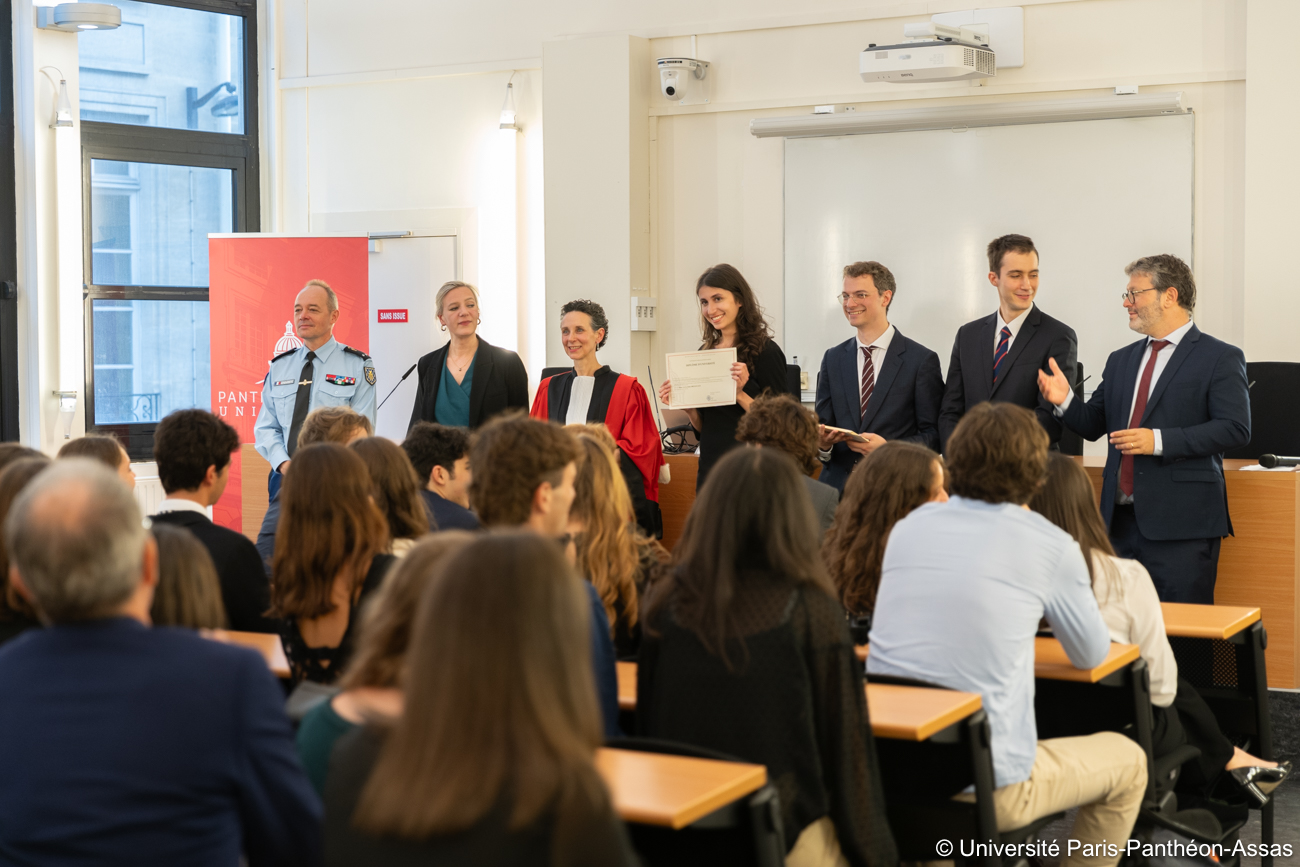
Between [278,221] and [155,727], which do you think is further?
[278,221]

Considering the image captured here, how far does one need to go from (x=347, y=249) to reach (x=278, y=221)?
1087 mm

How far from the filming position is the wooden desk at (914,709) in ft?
8.24

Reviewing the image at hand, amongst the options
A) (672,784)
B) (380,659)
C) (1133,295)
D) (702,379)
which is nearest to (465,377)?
(702,379)

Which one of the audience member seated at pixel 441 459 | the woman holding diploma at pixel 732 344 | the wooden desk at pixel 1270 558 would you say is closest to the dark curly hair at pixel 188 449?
the audience member seated at pixel 441 459

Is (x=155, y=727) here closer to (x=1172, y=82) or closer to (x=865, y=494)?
(x=865, y=494)

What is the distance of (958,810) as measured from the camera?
9.18 ft

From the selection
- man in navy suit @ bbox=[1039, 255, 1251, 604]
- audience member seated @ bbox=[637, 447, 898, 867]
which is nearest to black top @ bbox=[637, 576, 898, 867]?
audience member seated @ bbox=[637, 447, 898, 867]

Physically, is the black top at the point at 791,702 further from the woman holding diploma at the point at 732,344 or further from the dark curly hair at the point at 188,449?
the woman holding diploma at the point at 732,344

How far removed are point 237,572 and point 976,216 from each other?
5.07 meters

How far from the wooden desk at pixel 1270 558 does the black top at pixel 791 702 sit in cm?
297

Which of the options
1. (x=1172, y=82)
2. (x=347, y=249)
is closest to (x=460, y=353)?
(x=347, y=249)

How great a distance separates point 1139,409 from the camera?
4.86m

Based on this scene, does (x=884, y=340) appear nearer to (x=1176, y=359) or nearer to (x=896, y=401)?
(x=896, y=401)

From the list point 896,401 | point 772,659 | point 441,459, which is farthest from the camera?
point 896,401
